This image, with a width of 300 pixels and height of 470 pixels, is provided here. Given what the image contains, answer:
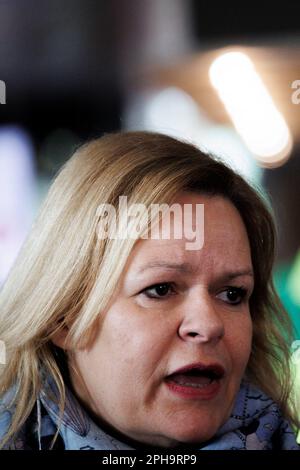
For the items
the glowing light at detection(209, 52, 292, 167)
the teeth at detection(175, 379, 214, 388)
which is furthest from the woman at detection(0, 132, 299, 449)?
the glowing light at detection(209, 52, 292, 167)

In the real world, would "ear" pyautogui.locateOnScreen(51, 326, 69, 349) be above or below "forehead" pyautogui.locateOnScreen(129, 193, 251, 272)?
Result: below

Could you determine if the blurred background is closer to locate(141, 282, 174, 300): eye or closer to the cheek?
the cheek

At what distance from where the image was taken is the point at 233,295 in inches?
44.6

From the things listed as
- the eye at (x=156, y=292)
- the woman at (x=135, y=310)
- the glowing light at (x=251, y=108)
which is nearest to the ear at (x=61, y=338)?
the woman at (x=135, y=310)

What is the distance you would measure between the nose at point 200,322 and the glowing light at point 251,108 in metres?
0.32

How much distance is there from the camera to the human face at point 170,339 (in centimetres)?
107

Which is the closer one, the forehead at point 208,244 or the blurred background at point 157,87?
the forehead at point 208,244

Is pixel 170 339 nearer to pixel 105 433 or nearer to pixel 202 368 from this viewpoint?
pixel 202 368

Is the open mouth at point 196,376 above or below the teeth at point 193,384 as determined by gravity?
above

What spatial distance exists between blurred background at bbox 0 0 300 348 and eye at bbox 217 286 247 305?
11cm

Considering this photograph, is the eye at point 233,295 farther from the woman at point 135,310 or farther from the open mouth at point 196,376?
the open mouth at point 196,376

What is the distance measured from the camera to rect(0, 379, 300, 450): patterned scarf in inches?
43.8

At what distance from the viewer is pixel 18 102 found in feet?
3.97

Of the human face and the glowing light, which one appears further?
the glowing light
